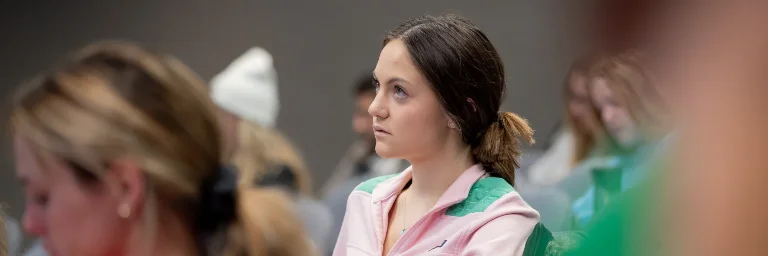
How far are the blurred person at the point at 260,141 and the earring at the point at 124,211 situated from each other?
15 centimetres

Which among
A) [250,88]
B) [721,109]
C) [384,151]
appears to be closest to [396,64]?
[384,151]

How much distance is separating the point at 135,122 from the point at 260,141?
0.90 meters

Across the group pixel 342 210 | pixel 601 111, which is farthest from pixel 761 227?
pixel 342 210

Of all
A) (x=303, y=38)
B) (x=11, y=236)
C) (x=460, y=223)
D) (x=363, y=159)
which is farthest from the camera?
(x=303, y=38)

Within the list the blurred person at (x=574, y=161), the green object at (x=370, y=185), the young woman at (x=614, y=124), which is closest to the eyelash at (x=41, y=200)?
the green object at (x=370, y=185)

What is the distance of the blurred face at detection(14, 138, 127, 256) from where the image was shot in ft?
3.43

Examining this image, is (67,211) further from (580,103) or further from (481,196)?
(580,103)

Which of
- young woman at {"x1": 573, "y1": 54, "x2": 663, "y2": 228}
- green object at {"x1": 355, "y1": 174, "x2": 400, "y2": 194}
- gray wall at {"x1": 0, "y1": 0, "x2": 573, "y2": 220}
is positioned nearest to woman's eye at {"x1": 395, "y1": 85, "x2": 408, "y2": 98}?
green object at {"x1": 355, "y1": 174, "x2": 400, "y2": 194}

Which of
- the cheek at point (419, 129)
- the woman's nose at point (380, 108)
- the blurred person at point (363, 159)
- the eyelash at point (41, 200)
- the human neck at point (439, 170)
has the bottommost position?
the blurred person at point (363, 159)

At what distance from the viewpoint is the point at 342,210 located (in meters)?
2.81

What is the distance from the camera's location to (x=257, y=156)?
1.69m

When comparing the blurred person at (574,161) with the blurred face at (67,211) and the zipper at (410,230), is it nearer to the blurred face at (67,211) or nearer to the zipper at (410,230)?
the zipper at (410,230)

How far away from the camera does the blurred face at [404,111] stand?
63.7 inches

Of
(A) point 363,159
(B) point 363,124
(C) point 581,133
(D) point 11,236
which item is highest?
(D) point 11,236
